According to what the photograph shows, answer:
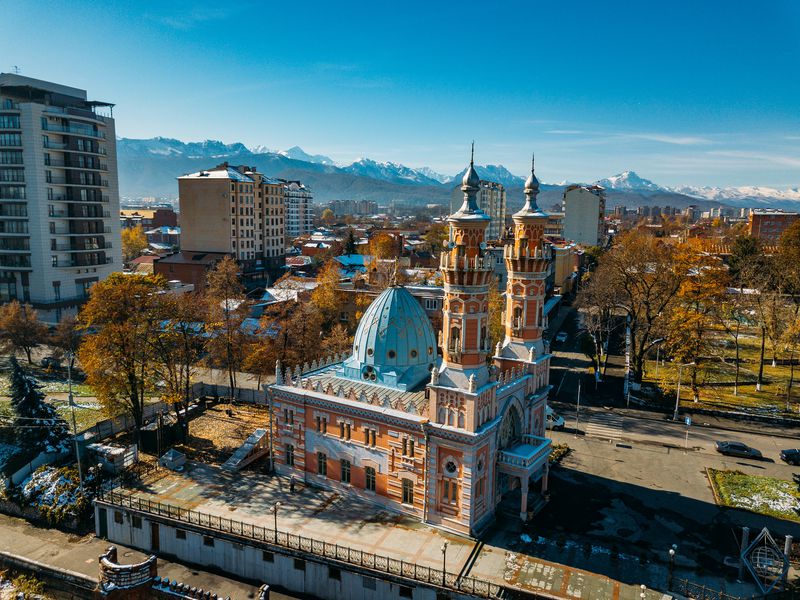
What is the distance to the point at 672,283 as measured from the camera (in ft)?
197

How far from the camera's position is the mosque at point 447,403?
32.3 meters

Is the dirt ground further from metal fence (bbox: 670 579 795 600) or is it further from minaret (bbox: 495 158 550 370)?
metal fence (bbox: 670 579 795 600)

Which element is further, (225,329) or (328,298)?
(328,298)

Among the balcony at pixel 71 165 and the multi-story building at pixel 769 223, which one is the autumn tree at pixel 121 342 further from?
the multi-story building at pixel 769 223

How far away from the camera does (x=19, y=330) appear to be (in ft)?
206

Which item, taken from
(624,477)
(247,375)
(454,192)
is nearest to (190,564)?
(624,477)

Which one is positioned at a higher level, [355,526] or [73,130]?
[73,130]

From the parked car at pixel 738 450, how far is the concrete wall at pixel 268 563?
94.1 ft

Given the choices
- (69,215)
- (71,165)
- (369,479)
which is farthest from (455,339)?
(71,165)

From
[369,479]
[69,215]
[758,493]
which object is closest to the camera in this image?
[369,479]

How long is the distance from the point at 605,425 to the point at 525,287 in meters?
19.9

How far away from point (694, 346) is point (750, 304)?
16.1 meters

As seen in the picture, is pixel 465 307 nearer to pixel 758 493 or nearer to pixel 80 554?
pixel 758 493

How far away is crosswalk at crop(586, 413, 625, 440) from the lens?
49.2m
